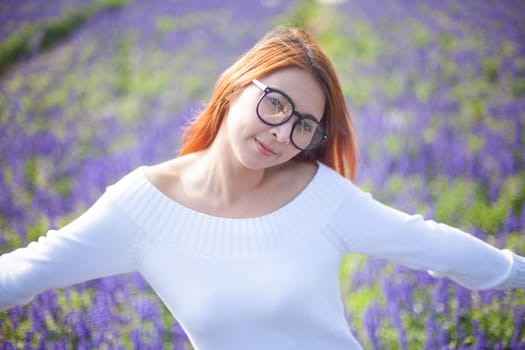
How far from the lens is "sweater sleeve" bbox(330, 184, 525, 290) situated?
6.07 feet

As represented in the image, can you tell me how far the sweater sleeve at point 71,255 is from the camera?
1.66m

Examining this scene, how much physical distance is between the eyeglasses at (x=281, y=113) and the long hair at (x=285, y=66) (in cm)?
10

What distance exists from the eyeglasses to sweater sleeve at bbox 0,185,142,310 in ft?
1.91

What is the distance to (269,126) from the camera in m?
1.66

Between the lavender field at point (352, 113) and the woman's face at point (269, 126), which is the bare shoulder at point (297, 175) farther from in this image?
the lavender field at point (352, 113)

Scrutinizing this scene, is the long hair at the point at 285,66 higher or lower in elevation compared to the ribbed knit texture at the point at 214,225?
higher

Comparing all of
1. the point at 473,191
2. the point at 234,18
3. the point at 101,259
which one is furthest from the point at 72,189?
the point at 234,18

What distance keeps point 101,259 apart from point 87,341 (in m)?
0.69

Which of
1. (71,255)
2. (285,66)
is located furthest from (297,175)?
(71,255)

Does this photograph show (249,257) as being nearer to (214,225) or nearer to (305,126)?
(214,225)

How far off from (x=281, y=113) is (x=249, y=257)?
497 millimetres

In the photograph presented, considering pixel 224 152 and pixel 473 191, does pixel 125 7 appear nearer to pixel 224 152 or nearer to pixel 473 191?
pixel 473 191

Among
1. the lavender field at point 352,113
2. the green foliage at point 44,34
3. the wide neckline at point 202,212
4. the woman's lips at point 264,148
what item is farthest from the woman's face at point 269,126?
the green foliage at point 44,34

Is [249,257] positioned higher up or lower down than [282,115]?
lower down
